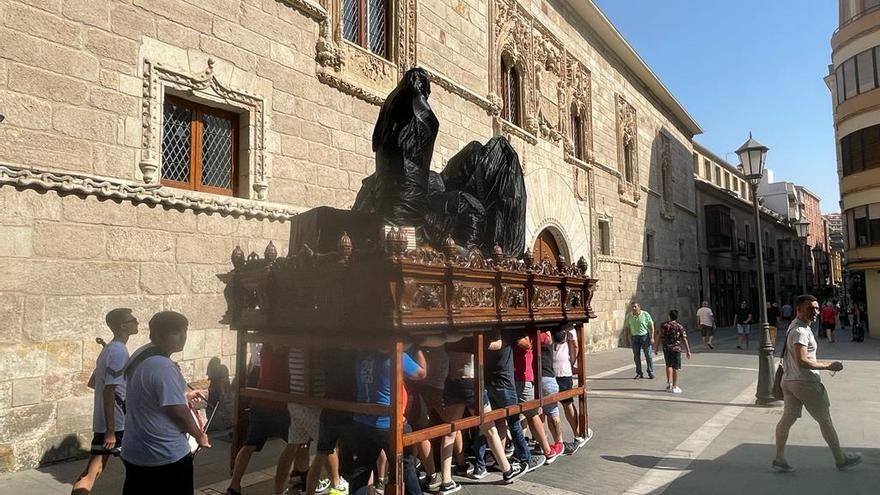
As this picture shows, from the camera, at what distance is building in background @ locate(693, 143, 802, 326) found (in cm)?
3006

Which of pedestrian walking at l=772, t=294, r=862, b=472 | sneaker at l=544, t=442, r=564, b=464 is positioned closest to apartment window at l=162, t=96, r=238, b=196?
sneaker at l=544, t=442, r=564, b=464

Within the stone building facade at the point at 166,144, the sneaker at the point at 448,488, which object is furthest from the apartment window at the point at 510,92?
the sneaker at the point at 448,488

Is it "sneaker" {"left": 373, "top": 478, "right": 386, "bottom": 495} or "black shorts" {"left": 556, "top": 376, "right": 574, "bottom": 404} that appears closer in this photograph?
"sneaker" {"left": 373, "top": 478, "right": 386, "bottom": 495}

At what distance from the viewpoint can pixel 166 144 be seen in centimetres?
696

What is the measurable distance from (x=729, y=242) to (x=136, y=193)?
31.0 metres

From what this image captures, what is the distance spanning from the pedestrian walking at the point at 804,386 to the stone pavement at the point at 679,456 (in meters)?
A: 0.19

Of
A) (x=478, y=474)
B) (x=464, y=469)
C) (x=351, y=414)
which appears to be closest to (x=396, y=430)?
(x=351, y=414)

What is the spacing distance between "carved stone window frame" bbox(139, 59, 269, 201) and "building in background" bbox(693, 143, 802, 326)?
71.0 feet

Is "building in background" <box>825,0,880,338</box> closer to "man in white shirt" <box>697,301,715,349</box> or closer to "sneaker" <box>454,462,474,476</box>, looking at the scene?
"man in white shirt" <box>697,301,715,349</box>

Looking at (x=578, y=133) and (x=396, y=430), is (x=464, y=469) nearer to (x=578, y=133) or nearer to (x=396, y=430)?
(x=396, y=430)

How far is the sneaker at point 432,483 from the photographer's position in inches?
195

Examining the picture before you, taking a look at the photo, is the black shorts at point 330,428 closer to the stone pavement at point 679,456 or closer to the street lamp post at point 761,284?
the stone pavement at point 679,456

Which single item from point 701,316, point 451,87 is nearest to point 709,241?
point 701,316

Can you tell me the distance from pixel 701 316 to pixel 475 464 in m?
14.9
